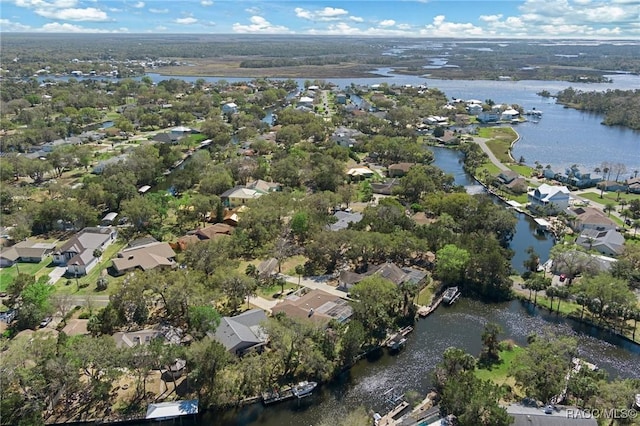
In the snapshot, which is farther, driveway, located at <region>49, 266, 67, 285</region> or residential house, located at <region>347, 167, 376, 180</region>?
residential house, located at <region>347, 167, 376, 180</region>

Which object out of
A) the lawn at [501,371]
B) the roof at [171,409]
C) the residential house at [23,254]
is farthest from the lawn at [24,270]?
the lawn at [501,371]

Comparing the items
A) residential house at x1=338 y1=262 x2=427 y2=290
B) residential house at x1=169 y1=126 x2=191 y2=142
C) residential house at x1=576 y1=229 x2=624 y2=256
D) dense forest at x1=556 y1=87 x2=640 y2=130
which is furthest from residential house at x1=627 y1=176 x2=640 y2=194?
residential house at x1=169 y1=126 x2=191 y2=142

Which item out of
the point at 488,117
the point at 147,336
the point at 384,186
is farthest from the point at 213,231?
the point at 488,117

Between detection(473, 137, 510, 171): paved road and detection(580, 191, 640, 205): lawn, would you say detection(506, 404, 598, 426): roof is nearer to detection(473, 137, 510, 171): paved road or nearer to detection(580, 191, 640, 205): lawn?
detection(580, 191, 640, 205): lawn

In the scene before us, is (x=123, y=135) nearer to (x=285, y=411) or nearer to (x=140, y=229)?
(x=140, y=229)

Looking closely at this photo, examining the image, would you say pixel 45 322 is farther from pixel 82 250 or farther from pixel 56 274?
pixel 82 250

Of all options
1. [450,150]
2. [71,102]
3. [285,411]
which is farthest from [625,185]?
[71,102]

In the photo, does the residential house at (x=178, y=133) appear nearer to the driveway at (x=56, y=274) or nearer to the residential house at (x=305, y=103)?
the residential house at (x=305, y=103)
